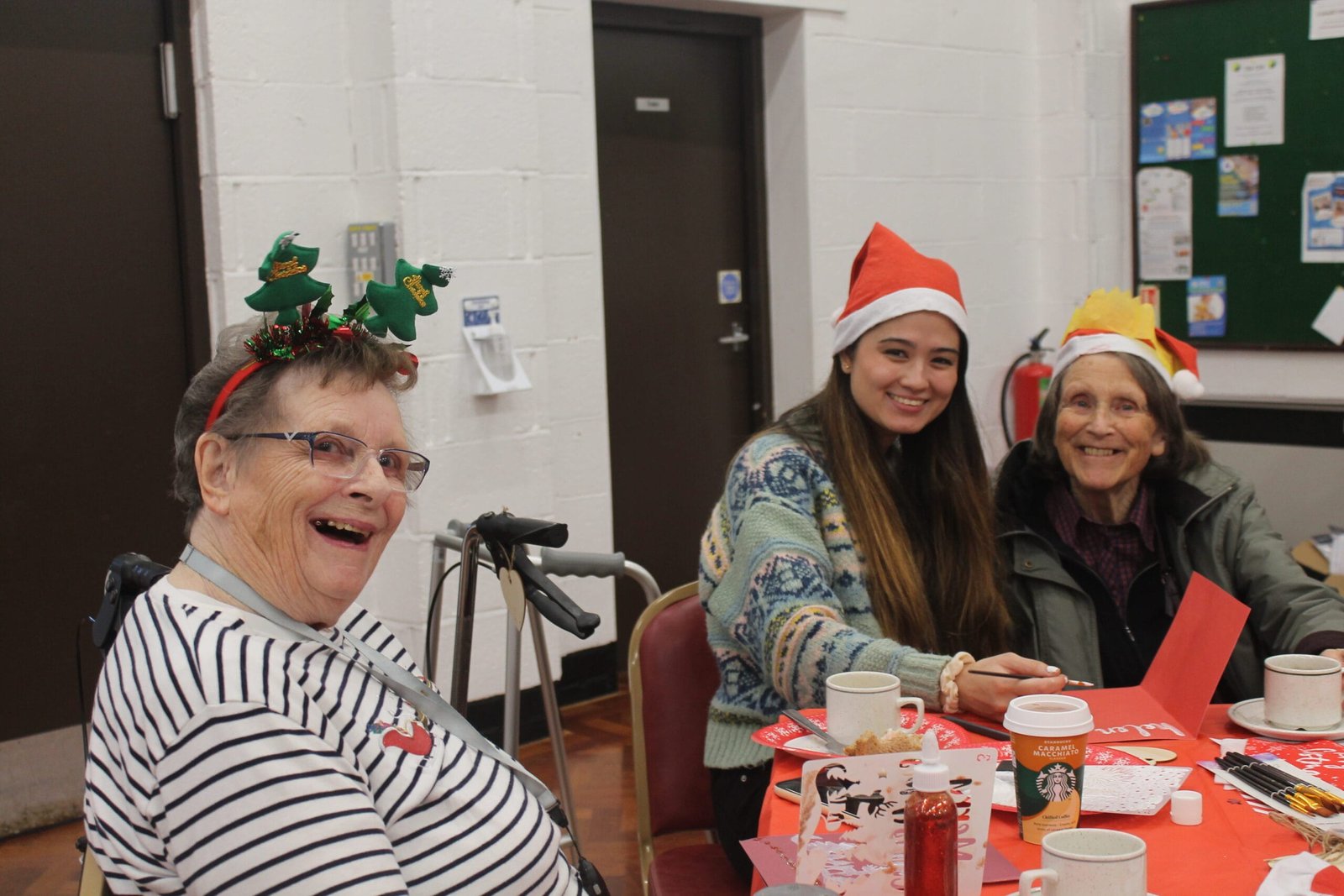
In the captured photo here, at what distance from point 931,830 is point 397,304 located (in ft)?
2.42

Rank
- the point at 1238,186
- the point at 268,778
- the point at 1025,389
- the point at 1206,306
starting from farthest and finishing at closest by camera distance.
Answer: the point at 1025,389, the point at 1206,306, the point at 1238,186, the point at 268,778

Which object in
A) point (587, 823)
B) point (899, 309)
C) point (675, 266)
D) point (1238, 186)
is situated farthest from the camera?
point (1238, 186)

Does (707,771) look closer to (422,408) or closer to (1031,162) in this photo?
(422,408)

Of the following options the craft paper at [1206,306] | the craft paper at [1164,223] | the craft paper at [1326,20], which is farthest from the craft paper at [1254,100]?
the craft paper at [1206,306]

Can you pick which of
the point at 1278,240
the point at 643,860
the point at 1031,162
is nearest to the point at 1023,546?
the point at 643,860

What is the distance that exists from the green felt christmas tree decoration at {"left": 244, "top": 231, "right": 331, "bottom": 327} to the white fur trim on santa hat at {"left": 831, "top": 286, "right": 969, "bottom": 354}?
3.66ft

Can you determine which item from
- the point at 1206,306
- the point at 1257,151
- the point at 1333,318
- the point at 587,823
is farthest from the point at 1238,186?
the point at 587,823

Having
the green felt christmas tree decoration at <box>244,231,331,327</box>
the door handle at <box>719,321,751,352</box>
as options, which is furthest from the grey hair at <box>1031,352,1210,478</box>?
the door handle at <box>719,321,751,352</box>

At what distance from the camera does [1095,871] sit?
110 cm

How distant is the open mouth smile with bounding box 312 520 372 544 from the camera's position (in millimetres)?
1284

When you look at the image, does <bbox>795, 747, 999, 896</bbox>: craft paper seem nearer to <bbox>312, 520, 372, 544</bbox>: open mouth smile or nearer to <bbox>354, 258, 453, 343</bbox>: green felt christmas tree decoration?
<bbox>312, 520, 372, 544</bbox>: open mouth smile

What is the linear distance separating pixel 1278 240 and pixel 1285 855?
3.80 m

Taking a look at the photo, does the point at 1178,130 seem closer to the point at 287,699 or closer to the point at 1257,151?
the point at 1257,151

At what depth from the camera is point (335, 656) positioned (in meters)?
1.23
